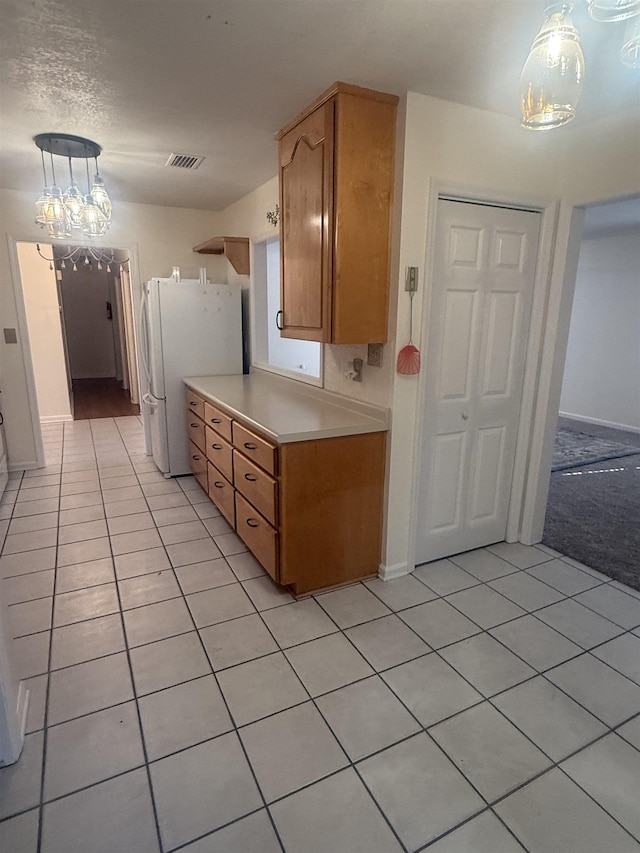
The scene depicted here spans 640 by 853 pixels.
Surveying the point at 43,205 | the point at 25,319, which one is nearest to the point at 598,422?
the point at 43,205

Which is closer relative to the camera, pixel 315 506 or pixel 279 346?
pixel 315 506

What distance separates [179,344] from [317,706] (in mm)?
2950

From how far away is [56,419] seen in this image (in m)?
5.82

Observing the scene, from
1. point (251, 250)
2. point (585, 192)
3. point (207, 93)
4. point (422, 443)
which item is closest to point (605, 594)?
point (422, 443)

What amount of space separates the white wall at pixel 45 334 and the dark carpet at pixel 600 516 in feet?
18.3

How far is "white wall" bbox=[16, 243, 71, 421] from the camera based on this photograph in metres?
5.40

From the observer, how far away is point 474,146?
7.27 ft

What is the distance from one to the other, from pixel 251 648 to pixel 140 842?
0.78 metres

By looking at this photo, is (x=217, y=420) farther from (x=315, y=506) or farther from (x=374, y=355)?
(x=374, y=355)

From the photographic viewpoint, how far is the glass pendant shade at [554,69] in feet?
3.57

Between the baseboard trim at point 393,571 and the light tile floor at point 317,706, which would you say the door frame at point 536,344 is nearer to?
the baseboard trim at point 393,571

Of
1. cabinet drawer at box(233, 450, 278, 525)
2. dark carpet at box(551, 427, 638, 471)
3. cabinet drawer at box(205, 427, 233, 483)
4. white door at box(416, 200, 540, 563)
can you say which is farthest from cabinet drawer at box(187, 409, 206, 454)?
dark carpet at box(551, 427, 638, 471)

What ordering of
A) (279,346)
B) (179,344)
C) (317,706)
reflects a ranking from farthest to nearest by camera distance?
(279,346)
(179,344)
(317,706)

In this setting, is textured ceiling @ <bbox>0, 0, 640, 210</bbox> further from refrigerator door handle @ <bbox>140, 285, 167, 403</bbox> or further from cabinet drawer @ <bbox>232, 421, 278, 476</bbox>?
cabinet drawer @ <bbox>232, 421, 278, 476</bbox>
